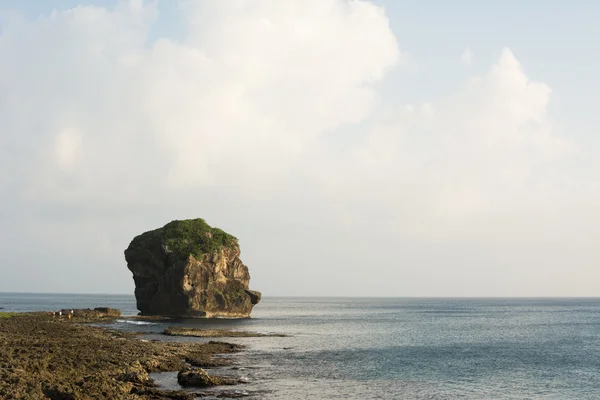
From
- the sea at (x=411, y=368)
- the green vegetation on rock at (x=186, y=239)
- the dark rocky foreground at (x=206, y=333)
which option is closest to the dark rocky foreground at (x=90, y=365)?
the sea at (x=411, y=368)

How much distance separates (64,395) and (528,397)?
35.1m

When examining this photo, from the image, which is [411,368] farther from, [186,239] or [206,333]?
[186,239]

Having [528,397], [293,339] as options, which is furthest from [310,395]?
[293,339]

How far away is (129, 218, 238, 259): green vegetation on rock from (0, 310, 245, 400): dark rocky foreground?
65.8m

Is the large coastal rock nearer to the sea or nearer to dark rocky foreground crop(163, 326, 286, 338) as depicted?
the sea

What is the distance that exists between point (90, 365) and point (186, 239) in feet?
312

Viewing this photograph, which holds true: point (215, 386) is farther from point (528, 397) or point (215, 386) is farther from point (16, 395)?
point (528, 397)

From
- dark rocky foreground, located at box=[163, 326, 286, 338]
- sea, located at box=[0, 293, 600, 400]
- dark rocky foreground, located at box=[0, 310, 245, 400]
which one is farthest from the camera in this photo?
dark rocky foreground, located at box=[163, 326, 286, 338]

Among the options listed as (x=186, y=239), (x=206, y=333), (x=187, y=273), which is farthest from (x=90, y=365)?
(x=186, y=239)

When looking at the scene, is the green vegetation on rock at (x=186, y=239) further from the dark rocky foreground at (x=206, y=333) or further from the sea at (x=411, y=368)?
the dark rocky foreground at (x=206, y=333)

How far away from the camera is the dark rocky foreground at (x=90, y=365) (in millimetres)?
34594

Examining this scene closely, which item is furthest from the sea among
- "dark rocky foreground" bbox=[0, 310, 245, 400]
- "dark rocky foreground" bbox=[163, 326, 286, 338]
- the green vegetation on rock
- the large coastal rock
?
the green vegetation on rock

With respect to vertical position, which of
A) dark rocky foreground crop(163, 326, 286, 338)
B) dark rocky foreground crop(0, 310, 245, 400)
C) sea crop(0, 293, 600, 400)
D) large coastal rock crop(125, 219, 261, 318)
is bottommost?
sea crop(0, 293, 600, 400)

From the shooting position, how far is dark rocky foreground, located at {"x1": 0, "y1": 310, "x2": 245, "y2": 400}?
34594mm
